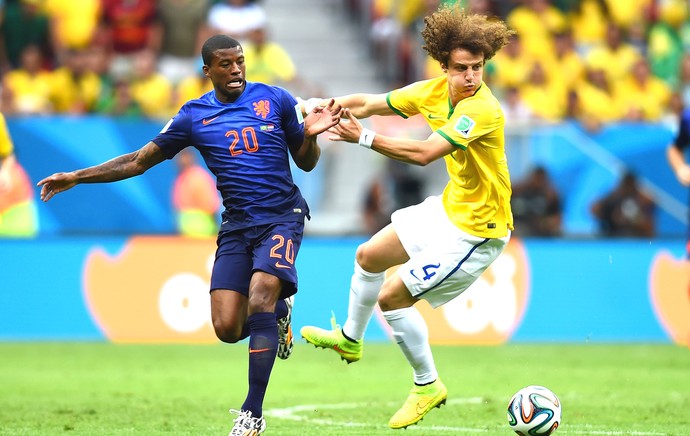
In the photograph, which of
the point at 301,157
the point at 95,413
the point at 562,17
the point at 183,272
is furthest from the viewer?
the point at 562,17

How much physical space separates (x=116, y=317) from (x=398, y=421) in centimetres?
742

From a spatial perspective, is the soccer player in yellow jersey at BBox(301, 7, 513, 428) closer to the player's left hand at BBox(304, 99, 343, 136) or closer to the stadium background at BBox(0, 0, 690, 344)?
the player's left hand at BBox(304, 99, 343, 136)

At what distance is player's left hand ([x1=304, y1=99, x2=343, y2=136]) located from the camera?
25.5ft

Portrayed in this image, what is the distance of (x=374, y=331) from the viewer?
15.5 m

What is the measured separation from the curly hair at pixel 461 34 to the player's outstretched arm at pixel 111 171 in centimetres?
204

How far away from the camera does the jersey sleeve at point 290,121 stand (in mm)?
8273

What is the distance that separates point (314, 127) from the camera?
7844 millimetres

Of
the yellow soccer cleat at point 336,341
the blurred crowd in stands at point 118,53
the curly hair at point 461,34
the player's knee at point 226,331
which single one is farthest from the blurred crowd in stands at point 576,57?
the player's knee at point 226,331

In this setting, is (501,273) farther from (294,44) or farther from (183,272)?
(294,44)

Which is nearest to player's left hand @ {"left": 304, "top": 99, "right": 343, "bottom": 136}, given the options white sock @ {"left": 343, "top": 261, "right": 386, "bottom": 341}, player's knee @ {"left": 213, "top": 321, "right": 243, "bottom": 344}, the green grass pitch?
white sock @ {"left": 343, "top": 261, "right": 386, "bottom": 341}

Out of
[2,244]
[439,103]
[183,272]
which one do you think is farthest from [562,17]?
[439,103]

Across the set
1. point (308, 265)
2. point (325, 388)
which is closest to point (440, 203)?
point (325, 388)

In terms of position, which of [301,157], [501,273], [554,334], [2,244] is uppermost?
[301,157]

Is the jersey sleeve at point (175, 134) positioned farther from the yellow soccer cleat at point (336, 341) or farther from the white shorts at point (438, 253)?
the yellow soccer cleat at point (336, 341)
